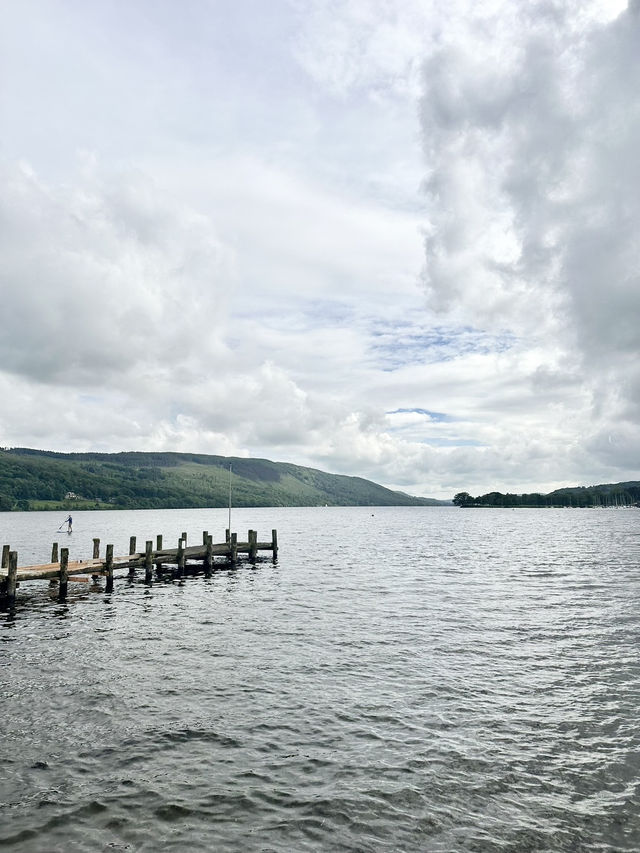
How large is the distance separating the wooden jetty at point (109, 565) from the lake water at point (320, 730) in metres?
2.77

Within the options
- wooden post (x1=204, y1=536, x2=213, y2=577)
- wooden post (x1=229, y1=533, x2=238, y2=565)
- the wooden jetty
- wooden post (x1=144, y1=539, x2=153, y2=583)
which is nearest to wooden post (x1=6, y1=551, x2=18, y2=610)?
the wooden jetty

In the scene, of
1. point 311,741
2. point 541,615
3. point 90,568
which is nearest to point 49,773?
point 311,741

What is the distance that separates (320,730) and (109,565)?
95.7 ft

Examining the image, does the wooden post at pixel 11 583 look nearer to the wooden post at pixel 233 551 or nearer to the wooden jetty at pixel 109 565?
the wooden jetty at pixel 109 565

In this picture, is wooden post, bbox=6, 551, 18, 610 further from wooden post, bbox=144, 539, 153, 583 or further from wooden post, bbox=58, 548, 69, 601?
wooden post, bbox=144, 539, 153, 583

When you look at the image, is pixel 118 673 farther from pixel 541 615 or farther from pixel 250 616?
pixel 541 615

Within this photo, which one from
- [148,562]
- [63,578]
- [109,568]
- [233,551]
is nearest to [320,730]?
[63,578]

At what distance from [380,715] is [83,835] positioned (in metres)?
8.18

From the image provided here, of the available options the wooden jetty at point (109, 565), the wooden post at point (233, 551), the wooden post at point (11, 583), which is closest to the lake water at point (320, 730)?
the wooden post at point (11, 583)

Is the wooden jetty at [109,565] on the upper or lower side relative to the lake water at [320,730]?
upper

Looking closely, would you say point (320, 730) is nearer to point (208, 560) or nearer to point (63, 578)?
point (63, 578)

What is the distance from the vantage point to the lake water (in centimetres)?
1015

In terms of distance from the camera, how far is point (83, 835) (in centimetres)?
979

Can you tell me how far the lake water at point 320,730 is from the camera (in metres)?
10.1
